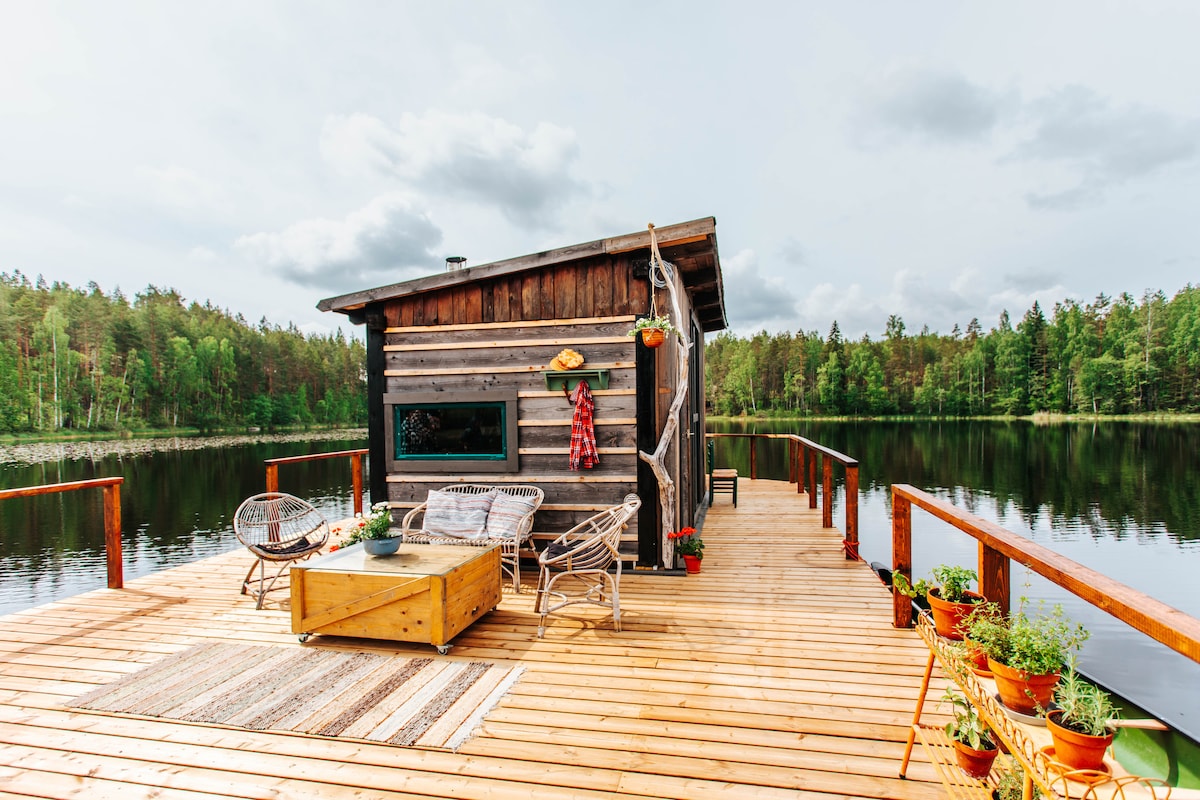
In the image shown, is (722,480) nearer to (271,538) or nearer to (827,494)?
(827,494)

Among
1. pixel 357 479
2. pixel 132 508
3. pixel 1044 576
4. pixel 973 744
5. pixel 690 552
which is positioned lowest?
pixel 132 508

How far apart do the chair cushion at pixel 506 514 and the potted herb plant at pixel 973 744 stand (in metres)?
3.46

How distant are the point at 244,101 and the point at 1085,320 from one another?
5844 cm

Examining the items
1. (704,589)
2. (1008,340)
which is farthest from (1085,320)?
(704,589)

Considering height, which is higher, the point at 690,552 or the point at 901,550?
the point at 901,550

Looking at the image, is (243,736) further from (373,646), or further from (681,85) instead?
(681,85)

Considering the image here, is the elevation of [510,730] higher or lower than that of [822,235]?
lower

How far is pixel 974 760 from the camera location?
1.86 m

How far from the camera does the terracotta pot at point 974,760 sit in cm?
184

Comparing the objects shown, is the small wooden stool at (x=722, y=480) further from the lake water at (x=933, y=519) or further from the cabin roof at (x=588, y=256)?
the cabin roof at (x=588, y=256)

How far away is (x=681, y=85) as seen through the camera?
32.0 ft

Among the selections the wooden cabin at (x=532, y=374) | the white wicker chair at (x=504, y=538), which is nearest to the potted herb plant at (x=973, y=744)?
the white wicker chair at (x=504, y=538)

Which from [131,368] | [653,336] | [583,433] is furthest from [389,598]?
[131,368]

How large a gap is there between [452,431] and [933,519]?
37.7 feet
